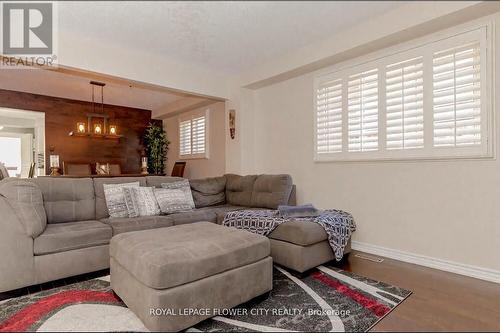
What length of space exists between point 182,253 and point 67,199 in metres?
2.00

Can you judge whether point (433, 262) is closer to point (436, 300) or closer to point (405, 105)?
point (436, 300)

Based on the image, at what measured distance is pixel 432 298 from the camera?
2.12 metres

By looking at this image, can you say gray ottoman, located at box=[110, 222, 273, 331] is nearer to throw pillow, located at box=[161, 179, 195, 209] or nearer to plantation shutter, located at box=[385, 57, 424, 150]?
throw pillow, located at box=[161, 179, 195, 209]

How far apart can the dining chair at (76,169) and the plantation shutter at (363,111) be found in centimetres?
530

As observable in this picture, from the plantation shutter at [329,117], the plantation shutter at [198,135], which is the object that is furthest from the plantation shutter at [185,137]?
the plantation shutter at [329,117]

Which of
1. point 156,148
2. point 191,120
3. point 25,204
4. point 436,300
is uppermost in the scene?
point 191,120

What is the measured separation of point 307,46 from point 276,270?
2.66 metres

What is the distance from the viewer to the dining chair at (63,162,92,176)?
5.75 metres

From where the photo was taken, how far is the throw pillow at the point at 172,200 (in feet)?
11.4

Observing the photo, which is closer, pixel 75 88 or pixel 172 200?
pixel 172 200

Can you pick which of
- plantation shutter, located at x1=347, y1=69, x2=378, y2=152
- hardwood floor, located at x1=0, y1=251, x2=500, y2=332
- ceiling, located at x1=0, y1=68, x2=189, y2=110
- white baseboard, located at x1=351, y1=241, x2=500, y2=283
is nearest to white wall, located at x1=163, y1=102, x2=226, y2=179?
ceiling, located at x1=0, y1=68, x2=189, y2=110

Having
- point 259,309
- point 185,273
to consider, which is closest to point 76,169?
point 185,273

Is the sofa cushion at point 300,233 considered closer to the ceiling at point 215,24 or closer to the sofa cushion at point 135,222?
the sofa cushion at point 135,222

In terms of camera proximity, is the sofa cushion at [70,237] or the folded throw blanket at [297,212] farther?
the folded throw blanket at [297,212]
